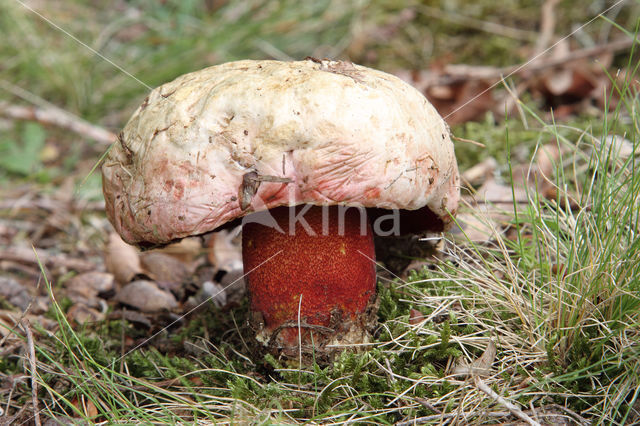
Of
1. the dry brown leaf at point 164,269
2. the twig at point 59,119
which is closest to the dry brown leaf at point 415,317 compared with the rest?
the dry brown leaf at point 164,269

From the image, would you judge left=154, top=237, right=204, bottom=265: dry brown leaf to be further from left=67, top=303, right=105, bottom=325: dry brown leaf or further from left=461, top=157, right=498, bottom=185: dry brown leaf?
left=461, top=157, right=498, bottom=185: dry brown leaf

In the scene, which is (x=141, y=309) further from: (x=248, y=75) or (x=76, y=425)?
(x=248, y=75)

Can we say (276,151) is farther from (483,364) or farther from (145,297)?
(145,297)

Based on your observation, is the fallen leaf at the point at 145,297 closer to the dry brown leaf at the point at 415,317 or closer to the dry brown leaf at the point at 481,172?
A: the dry brown leaf at the point at 415,317

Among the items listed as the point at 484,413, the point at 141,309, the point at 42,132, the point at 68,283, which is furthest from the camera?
the point at 42,132

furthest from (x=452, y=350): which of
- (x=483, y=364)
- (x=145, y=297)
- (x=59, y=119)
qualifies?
(x=59, y=119)

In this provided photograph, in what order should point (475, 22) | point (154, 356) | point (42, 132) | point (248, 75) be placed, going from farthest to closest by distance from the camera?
point (475, 22) → point (42, 132) → point (154, 356) → point (248, 75)

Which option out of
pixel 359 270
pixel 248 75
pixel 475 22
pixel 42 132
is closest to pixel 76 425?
pixel 359 270

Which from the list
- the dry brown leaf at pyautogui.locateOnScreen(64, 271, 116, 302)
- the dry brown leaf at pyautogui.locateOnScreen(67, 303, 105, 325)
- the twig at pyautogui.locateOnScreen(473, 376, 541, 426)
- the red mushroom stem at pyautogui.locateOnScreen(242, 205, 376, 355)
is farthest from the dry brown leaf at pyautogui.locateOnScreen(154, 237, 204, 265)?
the twig at pyautogui.locateOnScreen(473, 376, 541, 426)
